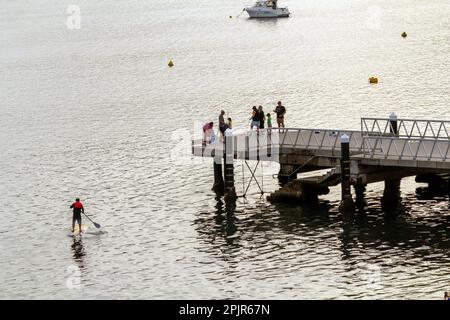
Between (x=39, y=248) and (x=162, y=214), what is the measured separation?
906 cm

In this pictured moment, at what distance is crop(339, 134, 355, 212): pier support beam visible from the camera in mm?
67812

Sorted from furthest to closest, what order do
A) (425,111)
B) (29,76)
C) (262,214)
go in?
1. (29,76)
2. (425,111)
3. (262,214)

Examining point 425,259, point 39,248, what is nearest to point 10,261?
point 39,248

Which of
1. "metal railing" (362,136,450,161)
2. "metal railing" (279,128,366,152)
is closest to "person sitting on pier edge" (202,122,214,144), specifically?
"metal railing" (279,128,366,152)

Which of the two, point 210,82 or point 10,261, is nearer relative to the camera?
point 10,261

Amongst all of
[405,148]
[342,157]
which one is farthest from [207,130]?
[405,148]

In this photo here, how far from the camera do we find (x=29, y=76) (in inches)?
6885

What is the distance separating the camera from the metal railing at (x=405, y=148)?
66938 millimetres

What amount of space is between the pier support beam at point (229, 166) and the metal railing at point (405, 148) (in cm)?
815

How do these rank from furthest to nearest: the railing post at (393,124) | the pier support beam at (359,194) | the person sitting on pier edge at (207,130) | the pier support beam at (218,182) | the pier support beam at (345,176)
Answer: the pier support beam at (218,182), the person sitting on pier edge at (207,130), the railing post at (393,124), the pier support beam at (359,194), the pier support beam at (345,176)

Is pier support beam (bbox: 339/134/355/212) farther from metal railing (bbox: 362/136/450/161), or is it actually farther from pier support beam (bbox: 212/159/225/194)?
pier support beam (bbox: 212/159/225/194)

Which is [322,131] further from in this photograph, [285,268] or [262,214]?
[285,268]

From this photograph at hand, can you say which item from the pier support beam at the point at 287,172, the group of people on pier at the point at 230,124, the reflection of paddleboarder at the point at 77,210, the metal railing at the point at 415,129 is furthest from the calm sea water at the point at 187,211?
the metal railing at the point at 415,129

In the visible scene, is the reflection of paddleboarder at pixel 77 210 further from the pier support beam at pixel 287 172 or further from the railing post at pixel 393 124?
the railing post at pixel 393 124
